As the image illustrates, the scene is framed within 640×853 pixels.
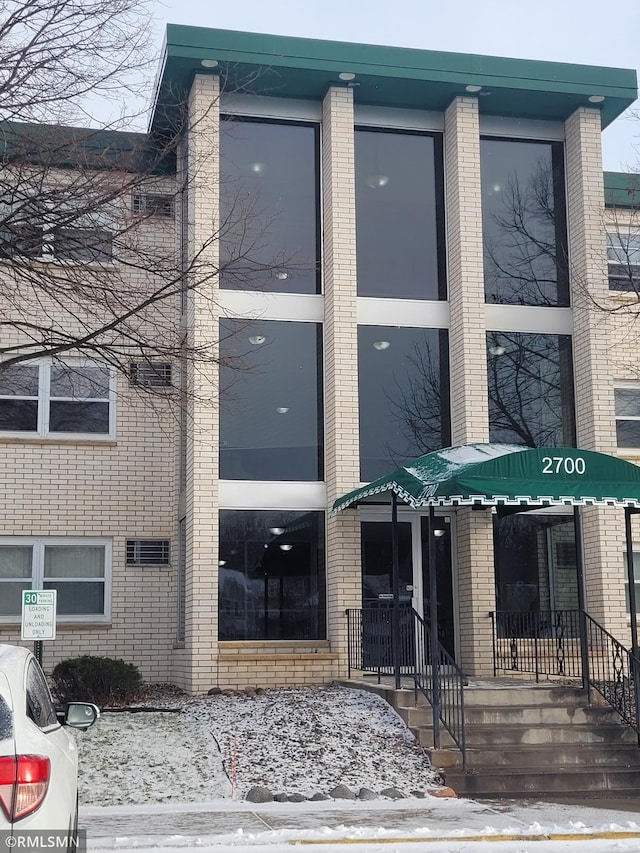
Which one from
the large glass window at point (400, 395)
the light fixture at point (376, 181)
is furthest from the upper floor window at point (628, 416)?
the light fixture at point (376, 181)

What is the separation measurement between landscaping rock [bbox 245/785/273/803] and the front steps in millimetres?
2088

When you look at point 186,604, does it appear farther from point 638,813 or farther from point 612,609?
point 638,813

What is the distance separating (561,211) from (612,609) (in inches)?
285

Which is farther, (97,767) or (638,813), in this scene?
(97,767)

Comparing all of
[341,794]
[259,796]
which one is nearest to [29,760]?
[259,796]

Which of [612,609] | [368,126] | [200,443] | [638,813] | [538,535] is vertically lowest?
[638,813]

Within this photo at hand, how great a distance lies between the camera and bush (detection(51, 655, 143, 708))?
48.3 ft

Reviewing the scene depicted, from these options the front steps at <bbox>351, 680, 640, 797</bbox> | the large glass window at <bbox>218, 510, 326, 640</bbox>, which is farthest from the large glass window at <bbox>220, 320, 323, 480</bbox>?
the front steps at <bbox>351, 680, 640, 797</bbox>

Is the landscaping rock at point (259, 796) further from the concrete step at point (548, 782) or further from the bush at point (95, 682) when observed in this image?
the bush at point (95, 682)

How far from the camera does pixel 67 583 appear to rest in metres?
18.9

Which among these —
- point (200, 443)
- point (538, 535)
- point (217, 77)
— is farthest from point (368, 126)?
point (538, 535)

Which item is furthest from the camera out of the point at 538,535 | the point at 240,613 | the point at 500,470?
the point at 538,535

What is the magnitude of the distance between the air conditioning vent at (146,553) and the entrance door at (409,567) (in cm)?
385

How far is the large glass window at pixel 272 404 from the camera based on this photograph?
57.9 feet
